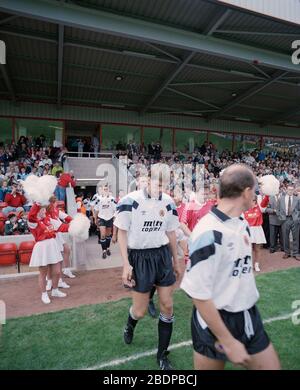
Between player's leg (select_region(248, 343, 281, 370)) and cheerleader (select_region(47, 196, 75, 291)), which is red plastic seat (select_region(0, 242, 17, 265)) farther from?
player's leg (select_region(248, 343, 281, 370))

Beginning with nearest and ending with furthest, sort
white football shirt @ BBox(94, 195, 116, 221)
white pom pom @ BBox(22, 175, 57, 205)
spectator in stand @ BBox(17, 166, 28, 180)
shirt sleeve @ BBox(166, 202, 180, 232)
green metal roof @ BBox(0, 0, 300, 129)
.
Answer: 1. shirt sleeve @ BBox(166, 202, 180, 232)
2. white pom pom @ BBox(22, 175, 57, 205)
3. white football shirt @ BBox(94, 195, 116, 221)
4. green metal roof @ BBox(0, 0, 300, 129)
5. spectator in stand @ BBox(17, 166, 28, 180)

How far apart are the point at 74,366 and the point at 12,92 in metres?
17.1

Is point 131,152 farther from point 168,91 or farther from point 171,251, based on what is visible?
point 171,251

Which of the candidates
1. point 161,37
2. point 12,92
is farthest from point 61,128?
point 161,37

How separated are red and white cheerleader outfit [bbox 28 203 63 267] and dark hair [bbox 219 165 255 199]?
13.6 feet

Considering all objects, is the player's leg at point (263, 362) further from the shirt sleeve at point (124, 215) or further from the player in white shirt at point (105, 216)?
the player in white shirt at point (105, 216)

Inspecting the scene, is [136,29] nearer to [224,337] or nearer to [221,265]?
[221,265]

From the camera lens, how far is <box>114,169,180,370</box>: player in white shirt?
11.6 feet

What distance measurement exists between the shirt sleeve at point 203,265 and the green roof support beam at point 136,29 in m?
10.3

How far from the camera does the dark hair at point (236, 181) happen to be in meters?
2.02

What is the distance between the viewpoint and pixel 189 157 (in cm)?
2134

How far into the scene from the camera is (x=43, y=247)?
5.54m

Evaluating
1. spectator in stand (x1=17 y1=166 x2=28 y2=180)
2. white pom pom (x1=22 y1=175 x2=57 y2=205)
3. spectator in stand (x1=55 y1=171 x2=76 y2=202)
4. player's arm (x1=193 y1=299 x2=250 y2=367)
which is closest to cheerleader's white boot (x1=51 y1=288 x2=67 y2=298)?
white pom pom (x1=22 y1=175 x2=57 y2=205)

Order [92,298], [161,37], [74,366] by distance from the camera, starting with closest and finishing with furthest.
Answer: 1. [74,366]
2. [92,298]
3. [161,37]
